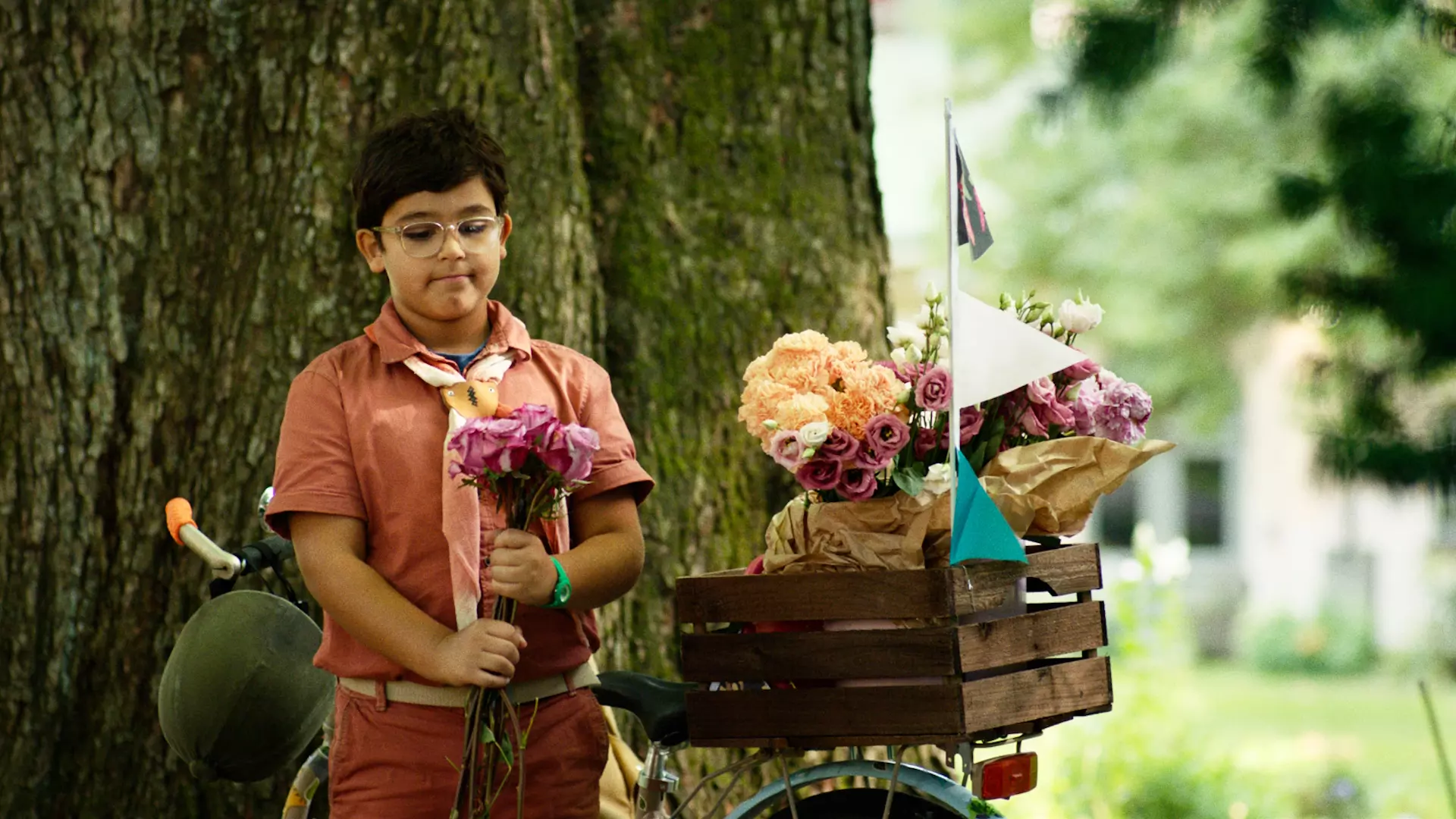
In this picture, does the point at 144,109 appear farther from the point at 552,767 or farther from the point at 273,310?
the point at 552,767

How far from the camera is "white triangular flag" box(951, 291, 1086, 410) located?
251cm

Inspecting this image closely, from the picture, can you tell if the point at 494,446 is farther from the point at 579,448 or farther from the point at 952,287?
the point at 952,287

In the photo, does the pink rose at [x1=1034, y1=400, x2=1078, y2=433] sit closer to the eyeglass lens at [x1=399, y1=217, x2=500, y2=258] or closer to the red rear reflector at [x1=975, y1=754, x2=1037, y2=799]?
the red rear reflector at [x1=975, y1=754, x2=1037, y2=799]

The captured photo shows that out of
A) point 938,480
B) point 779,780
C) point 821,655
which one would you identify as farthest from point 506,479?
point 779,780

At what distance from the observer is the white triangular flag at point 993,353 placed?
2510mm

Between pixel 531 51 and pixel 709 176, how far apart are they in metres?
0.52

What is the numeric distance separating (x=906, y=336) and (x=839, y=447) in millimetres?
288

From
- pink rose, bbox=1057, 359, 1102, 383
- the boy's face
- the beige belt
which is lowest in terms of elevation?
the beige belt

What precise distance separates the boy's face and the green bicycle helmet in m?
0.81

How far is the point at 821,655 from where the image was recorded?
2.55m

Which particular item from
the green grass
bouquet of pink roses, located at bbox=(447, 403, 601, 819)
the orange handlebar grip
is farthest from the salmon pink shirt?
the green grass

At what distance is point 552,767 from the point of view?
8.88ft

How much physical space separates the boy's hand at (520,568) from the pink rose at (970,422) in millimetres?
A: 701

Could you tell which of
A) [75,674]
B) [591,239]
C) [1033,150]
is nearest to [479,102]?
[591,239]
